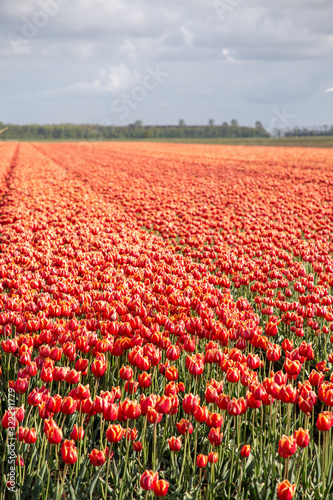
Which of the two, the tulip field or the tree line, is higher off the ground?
the tree line

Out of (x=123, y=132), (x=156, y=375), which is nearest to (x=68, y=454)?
(x=156, y=375)

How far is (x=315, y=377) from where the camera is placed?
3531 mm

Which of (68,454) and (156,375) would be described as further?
(156,375)

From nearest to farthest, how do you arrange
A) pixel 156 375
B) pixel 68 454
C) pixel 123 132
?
pixel 68 454
pixel 156 375
pixel 123 132

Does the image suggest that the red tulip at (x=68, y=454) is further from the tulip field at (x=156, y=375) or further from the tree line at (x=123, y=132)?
the tree line at (x=123, y=132)

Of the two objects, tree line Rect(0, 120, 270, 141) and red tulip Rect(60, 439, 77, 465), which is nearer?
red tulip Rect(60, 439, 77, 465)

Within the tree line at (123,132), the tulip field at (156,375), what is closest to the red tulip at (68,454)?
the tulip field at (156,375)

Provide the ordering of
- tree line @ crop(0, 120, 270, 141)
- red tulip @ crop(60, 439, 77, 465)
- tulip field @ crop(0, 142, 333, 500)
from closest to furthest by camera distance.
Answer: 1. red tulip @ crop(60, 439, 77, 465)
2. tulip field @ crop(0, 142, 333, 500)
3. tree line @ crop(0, 120, 270, 141)

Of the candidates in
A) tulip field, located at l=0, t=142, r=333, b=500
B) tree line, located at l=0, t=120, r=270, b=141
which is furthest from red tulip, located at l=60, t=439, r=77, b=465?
tree line, located at l=0, t=120, r=270, b=141

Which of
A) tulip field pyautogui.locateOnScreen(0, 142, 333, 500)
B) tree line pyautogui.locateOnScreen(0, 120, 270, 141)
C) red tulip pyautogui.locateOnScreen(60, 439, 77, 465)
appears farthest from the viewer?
tree line pyautogui.locateOnScreen(0, 120, 270, 141)

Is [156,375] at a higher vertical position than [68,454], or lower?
lower

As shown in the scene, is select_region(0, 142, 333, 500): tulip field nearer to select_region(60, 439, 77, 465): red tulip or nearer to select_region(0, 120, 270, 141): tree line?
select_region(60, 439, 77, 465): red tulip

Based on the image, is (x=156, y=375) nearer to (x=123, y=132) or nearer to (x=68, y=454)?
(x=68, y=454)

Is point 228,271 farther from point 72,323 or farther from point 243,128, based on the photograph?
point 243,128
